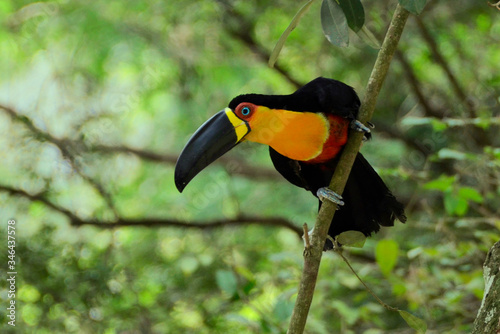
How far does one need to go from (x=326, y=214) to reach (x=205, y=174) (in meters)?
2.42

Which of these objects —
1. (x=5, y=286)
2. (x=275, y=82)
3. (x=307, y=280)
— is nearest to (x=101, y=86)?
(x=275, y=82)

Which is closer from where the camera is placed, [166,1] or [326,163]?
[326,163]

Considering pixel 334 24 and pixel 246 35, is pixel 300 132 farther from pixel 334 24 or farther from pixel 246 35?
pixel 246 35

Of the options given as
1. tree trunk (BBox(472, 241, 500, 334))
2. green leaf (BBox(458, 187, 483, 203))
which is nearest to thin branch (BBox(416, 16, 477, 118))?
green leaf (BBox(458, 187, 483, 203))

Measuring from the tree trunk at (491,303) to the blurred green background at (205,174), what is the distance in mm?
881

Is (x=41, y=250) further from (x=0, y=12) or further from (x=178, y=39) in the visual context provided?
(x=0, y=12)

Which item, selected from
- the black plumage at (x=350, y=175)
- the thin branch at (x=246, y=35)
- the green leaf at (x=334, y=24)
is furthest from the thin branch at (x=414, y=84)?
the green leaf at (x=334, y=24)

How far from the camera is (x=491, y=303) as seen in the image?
54.1 inches

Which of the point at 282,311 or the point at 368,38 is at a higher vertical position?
the point at 368,38

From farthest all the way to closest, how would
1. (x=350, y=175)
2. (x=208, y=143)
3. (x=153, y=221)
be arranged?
1. (x=153, y=221)
2. (x=350, y=175)
3. (x=208, y=143)

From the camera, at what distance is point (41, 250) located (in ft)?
8.92

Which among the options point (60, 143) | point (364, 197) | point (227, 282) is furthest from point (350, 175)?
point (60, 143)

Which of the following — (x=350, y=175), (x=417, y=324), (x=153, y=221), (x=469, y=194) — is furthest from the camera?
(x=153, y=221)

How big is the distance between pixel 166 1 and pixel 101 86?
2.44ft
